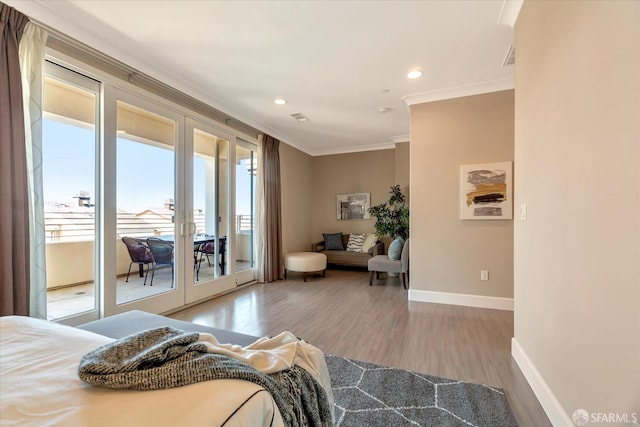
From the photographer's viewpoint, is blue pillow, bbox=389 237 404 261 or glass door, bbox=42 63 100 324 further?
blue pillow, bbox=389 237 404 261

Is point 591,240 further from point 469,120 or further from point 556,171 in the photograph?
point 469,120

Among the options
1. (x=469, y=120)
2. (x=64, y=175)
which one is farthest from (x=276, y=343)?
(x=469, y=120)

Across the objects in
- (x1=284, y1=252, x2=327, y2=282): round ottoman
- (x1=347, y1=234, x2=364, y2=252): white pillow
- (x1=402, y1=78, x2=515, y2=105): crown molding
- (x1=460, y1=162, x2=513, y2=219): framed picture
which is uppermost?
(x1=402, y1=78, x2=515, y2=105): crown molding

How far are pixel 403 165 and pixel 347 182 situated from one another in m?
1.42

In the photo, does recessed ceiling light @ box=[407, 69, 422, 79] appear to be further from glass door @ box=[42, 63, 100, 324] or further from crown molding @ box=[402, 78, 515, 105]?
glass door @ box=[42, 63, 100, 324]

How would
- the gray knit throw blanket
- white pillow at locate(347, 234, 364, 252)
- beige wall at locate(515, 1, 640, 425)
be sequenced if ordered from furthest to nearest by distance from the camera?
white pillow at locate(347, 234, 364, 252)
beige wall at locate(515, 1, 640, 425)
the gray knit throw blanket

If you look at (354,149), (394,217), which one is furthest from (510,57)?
(354,149)

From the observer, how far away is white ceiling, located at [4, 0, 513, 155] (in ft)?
6.98

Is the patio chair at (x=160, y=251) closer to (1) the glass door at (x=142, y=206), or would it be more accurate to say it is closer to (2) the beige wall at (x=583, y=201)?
(1) the glass door at (x=142, y=206)

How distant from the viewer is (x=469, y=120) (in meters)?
Result: 3.50

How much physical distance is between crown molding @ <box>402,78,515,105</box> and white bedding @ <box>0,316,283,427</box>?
12.7 feet

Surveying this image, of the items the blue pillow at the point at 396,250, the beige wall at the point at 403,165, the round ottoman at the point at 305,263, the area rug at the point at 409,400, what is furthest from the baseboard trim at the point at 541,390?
the beige wall at the point at 403,165

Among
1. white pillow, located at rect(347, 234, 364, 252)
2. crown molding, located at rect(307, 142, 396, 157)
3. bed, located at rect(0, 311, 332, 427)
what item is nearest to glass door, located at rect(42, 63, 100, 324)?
bed, located at rect(0, 311, 332, 427)

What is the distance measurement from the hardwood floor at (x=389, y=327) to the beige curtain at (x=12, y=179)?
1526mm
